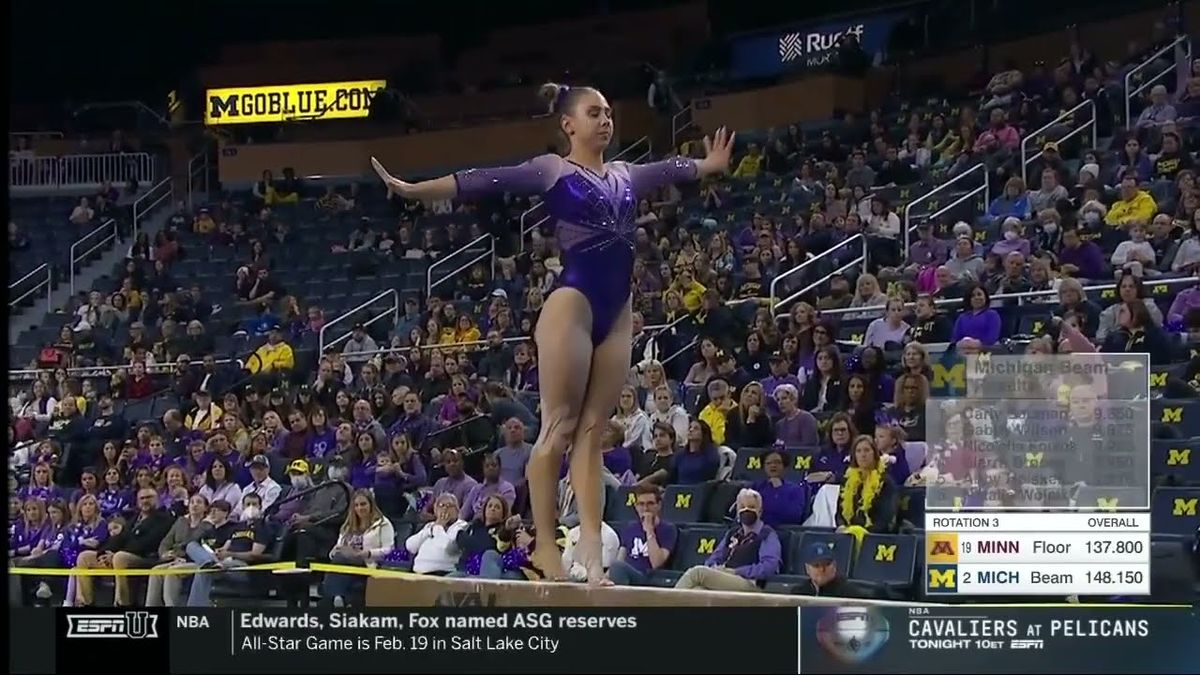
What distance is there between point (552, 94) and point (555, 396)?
125 cm

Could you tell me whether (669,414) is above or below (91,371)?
below

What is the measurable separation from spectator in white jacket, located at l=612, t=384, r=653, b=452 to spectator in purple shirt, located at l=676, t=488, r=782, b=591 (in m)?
0.47

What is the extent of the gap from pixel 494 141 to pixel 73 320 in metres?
2.09

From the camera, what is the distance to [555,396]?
28.0 ft

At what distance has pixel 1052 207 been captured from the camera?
8.70 m

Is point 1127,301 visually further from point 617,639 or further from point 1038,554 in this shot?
point 617,639

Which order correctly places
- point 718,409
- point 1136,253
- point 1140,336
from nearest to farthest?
point 1140,336 < point 1136,253 < point 718,409

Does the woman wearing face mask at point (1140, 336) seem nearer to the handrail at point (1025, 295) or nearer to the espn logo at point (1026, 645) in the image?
the handrail at point (1025, 295)

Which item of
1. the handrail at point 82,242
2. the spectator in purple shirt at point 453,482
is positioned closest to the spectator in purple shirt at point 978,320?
the spectator in purple shirt at point 453,482

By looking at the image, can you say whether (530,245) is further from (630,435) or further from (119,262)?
(119,262)

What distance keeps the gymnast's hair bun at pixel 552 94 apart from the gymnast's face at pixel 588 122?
0.45ft

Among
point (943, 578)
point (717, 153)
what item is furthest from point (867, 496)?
point (717, 153)

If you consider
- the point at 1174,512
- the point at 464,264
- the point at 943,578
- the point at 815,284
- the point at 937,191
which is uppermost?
the point at 937,191

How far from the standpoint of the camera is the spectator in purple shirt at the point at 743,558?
8.50 m
